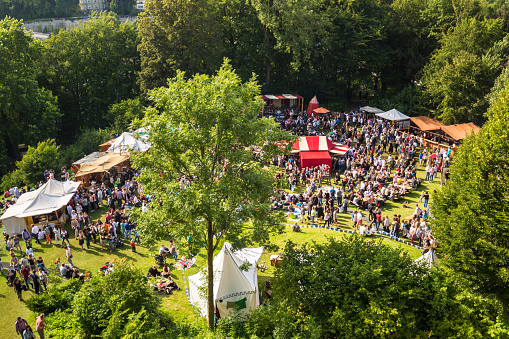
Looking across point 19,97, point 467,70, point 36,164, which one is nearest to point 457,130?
point 467,70

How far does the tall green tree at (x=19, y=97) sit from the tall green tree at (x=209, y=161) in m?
27.9

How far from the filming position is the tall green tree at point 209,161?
11969 millimetres

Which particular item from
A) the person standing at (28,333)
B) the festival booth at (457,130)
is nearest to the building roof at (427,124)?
the festival booth at (457,130)

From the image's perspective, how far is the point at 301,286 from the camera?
38.7ft

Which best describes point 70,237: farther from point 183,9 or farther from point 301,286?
point 183,9

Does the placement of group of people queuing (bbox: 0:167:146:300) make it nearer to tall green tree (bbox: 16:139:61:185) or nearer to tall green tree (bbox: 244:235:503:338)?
tall green tree (bbox: 16:139:61:185)

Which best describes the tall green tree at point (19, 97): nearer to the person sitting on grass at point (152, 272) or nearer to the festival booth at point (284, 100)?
the festival booth at point (284, 100)

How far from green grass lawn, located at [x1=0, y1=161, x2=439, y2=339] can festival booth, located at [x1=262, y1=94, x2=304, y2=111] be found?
70.8 ft

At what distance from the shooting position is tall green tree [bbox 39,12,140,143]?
42.8 m

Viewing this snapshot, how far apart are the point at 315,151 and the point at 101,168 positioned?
14.9 metres

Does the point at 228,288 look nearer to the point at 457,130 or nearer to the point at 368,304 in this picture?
the point at 368,304

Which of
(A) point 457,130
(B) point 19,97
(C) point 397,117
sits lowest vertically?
(A) point 457,130

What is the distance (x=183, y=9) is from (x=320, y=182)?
78.6 feet

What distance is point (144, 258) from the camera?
1952cm
